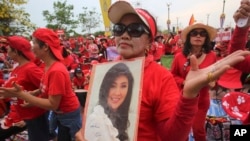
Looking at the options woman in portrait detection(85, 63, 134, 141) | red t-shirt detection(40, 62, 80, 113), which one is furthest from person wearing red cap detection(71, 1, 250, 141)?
red t-shirt detection(40, 62, 80, 113)

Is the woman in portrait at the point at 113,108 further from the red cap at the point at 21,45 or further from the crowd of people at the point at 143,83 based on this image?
the red cap at the point at 21,45

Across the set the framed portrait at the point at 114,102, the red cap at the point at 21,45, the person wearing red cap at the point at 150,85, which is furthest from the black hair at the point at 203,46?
the framed portrait at the point at 114,102

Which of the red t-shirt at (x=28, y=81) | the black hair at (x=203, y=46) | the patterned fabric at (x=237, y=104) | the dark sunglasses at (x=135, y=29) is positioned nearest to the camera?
the dark sunglasses at (x=135, y=29)

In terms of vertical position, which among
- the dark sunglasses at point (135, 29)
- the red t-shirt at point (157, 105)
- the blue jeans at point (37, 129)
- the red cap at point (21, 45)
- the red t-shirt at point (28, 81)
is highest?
the dark sunglasses at point (135, 29)

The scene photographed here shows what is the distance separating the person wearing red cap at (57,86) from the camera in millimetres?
3021

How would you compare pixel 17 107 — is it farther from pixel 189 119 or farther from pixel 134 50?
pixel 189 119

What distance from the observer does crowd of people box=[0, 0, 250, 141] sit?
4.68 ft

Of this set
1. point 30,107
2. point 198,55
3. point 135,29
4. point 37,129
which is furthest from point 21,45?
point 135,29

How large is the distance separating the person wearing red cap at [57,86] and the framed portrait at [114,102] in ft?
4.67

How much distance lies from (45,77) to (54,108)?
1.20 ft

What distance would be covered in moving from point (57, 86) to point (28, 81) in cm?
84

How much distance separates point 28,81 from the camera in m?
3.66

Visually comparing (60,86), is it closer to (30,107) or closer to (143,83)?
(30,107)

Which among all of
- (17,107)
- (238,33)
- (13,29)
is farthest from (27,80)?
(13,29)
